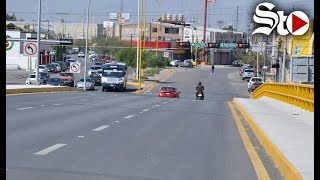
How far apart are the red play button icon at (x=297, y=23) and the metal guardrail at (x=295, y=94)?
1362 centimetres

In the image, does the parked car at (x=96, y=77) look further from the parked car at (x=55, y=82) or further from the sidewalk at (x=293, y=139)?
the sidewalk at (x=293, y=139)

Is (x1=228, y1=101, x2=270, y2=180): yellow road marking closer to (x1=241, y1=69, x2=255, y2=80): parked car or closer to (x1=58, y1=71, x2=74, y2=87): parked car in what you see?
(x1=58, y1=71, x2=74, y2=87): parked car

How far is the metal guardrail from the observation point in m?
23.8

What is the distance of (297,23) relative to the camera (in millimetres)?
56125

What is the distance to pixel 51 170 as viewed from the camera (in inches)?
411

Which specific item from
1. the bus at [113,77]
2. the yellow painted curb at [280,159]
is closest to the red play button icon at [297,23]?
the bus at [113,77]

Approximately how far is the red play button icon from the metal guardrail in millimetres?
13622

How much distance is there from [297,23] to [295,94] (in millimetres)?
28983

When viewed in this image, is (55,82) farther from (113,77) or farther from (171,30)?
(171,30)

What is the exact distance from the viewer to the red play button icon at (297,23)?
2144 inches

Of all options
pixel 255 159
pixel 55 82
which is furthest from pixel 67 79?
pixel 255 159
